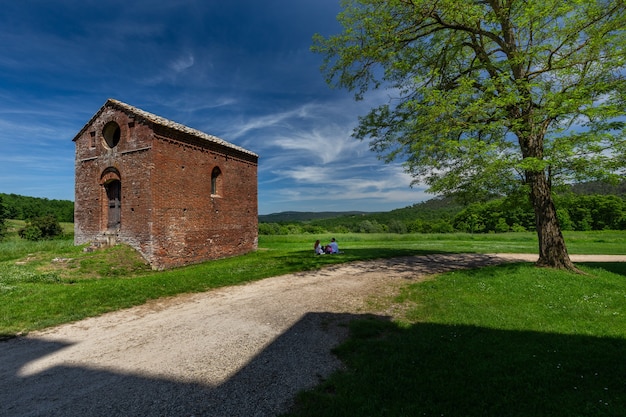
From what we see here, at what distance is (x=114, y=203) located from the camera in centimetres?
1772

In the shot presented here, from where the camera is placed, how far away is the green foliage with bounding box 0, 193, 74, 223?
60478mm

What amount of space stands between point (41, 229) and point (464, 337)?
5539 centimetres

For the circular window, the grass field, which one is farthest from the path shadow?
the circular window

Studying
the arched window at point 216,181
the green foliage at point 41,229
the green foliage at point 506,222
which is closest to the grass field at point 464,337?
the arched window at point 216,181

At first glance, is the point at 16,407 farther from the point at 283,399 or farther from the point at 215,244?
the point at 215,244

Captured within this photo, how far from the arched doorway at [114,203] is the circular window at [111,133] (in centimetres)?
260

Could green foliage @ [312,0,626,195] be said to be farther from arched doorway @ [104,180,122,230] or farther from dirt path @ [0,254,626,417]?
arched doorway @ [104,180,122,230]

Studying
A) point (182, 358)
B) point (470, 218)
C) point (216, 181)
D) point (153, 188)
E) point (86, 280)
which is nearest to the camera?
point (182, 358)

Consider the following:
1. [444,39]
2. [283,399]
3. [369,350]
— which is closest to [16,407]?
[283,399]

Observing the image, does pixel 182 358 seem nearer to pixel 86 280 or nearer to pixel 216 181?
pixel 86 280

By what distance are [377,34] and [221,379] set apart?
42.6 ft

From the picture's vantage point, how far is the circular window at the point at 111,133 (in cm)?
1797

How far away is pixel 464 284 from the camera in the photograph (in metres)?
9.91

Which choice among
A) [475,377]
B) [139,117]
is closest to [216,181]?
[139,117]
